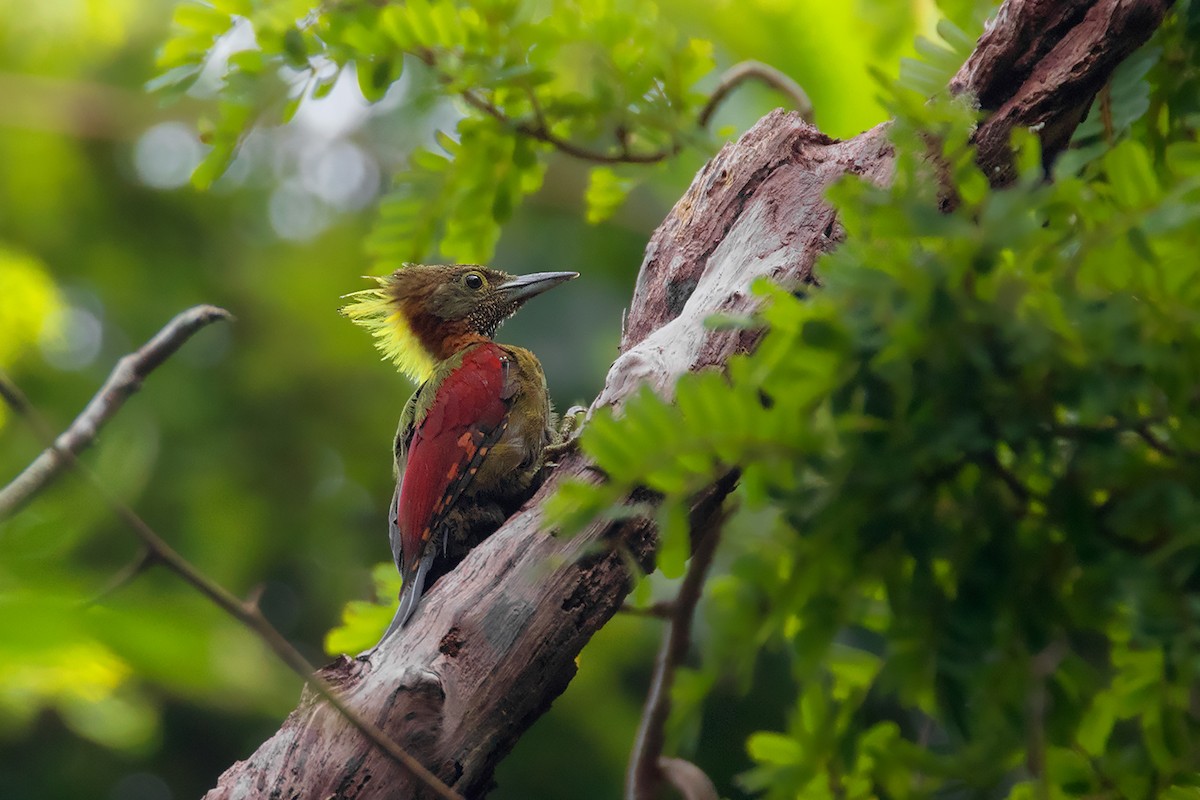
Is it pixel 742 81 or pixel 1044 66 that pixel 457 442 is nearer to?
pixel 742 81

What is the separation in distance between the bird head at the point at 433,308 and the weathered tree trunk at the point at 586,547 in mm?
1577

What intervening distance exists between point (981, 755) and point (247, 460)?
16.7 ft

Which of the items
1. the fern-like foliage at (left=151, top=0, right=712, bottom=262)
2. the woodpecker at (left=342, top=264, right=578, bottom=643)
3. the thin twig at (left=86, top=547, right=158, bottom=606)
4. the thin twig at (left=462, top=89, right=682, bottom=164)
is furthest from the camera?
the woodpecker at (left=342, top=264, right=578, bottom=643)

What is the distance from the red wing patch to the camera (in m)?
3.31

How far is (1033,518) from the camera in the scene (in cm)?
156

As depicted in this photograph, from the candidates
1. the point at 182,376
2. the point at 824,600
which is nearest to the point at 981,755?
the point at 824,600

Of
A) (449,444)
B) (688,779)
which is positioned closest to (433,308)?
(449,444)

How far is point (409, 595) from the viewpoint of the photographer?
2.92 m

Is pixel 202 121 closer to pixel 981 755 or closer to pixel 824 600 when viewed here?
pixel 824 600

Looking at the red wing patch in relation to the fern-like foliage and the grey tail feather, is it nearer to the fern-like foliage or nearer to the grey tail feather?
the grey tail feather

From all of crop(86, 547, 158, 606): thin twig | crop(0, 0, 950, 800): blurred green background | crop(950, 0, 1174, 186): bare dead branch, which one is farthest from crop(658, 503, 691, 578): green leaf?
crop(0, 0, 950, 800): blurred green background

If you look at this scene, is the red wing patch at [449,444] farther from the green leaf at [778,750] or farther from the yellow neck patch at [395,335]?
the green leaf at [778,750]

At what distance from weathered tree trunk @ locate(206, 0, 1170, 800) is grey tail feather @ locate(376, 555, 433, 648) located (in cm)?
10

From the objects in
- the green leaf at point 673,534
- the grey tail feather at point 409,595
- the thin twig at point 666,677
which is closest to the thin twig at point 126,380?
the grey tail feather at point 409,595
